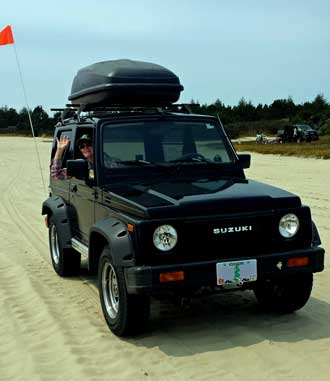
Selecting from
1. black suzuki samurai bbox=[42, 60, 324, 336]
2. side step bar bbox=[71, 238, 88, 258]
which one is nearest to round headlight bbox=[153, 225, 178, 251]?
black suzuki samurai bbox=[42, 60, 324, 336]

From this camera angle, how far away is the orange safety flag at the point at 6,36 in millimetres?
10383

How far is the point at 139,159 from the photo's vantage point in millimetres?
5891

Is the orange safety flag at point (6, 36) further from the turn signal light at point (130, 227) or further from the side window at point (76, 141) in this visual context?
the turn signal light at point (130, 227)

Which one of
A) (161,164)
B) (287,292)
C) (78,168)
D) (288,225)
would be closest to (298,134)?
(161,164)

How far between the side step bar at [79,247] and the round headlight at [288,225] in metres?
2.09

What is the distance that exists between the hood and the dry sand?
1.09m

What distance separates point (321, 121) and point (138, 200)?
56466 mm

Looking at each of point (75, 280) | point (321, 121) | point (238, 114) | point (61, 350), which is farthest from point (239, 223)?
point (238, 114)

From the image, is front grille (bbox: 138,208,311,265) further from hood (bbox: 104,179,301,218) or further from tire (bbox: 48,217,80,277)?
tire (bbox: 48,217,80,277)

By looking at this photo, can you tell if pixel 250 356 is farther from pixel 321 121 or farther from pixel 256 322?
pixel 321 121

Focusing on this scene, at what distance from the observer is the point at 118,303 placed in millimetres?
4977

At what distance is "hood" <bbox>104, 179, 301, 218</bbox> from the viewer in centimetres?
467

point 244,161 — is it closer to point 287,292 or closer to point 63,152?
point 287,292

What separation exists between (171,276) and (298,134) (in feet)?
132
